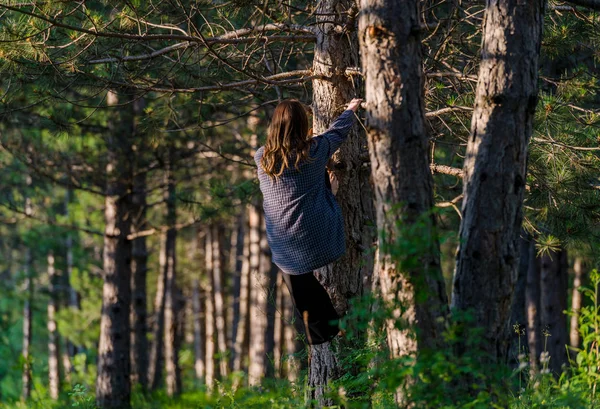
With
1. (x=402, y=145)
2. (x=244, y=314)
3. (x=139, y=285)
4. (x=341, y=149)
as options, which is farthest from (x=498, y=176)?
(x=244, y=314)

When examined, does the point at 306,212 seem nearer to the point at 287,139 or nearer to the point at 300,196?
the point at 300,196

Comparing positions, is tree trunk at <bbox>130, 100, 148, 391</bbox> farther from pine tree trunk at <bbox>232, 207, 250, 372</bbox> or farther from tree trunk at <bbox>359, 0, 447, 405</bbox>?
tree trunk at <bbox>359, 0, 447, 405</bbox>

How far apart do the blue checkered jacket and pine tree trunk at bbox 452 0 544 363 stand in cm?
120

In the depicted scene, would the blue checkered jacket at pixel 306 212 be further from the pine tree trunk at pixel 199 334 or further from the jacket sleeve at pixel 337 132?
the pine tree trunk at pixel 199 334

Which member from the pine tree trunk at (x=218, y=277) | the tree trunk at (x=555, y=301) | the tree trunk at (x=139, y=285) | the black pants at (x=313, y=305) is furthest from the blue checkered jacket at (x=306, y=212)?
the pine tree trunk at (x=218, y=277)

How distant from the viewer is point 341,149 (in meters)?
5.23

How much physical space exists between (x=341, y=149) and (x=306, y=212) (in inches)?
30.6

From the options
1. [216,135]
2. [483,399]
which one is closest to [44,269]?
[216,135]

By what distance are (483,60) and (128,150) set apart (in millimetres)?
7473

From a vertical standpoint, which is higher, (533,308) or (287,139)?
(287,139)

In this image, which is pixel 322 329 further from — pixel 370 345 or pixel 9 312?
pixel 9 312

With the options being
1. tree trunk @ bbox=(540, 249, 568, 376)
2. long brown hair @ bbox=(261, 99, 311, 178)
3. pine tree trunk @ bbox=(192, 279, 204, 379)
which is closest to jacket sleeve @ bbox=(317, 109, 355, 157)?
long brown hair @ bbox=(261, 99, 311, 178)

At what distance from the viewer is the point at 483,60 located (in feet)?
12.3

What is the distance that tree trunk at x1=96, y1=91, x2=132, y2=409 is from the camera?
10.2 meters
